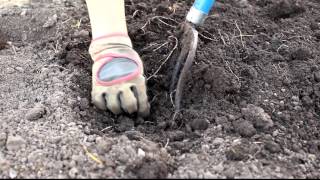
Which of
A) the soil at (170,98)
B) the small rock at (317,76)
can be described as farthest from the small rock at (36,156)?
the small rock at (317,76)

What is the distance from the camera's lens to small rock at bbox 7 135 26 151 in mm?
1440

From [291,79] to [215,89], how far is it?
0.95ft

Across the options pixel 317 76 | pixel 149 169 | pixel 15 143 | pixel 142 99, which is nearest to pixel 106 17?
pixel 142 99

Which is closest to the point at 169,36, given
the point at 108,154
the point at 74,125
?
the point at 74,125

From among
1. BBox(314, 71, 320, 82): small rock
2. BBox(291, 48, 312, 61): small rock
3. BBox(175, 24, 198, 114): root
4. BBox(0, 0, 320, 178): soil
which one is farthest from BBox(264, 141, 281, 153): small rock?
BBox(291, 48, 312, 61): small rock

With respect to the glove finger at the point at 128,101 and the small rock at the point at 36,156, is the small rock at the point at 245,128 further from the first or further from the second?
the small rock at the point at 36,156

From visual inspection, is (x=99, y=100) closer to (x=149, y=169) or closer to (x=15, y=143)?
(x=15, y=143)

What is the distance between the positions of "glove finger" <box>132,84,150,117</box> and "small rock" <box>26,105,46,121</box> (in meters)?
0.30

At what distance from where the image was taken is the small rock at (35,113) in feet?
5.26

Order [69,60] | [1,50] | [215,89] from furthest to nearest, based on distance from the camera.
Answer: [1,50] < [69,60] < [215,89]

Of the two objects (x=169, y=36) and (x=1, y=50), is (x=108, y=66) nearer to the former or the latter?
(x=169, y=36)

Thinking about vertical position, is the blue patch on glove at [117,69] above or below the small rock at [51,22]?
above

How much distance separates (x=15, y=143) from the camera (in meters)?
1.45

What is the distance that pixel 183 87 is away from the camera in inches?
70.9
